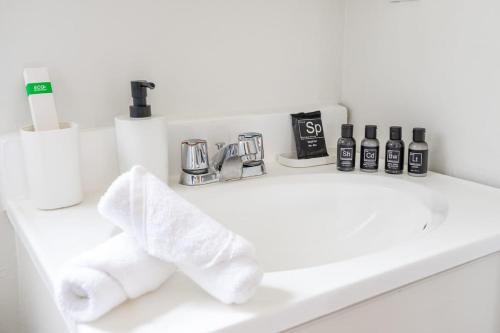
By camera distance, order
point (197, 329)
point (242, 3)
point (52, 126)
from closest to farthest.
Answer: point (197, 329) < point (52, 126) < point (242, 3)

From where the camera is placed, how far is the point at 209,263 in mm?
485

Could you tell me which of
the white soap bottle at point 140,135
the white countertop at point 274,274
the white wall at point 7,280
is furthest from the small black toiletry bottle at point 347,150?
the white wall at point 7,280

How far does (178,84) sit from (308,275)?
550mm

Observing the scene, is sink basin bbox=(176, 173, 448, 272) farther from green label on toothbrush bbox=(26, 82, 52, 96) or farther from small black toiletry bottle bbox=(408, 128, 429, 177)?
green label on toothbrush bbox=(26, 82, 52, 96)

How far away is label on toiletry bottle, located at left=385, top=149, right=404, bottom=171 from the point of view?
3.20 ft

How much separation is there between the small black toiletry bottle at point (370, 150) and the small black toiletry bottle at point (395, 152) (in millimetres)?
24

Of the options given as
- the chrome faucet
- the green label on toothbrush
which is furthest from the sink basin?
the green label on toothbrush

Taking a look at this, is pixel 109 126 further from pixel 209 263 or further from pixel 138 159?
pixel 209 263

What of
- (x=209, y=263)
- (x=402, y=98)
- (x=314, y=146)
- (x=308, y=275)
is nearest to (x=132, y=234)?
(x=209, y=263)

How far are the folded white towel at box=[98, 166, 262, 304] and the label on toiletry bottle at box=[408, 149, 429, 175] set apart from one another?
56 centimetres

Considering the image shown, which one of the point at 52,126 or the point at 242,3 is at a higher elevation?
the point at 242,3

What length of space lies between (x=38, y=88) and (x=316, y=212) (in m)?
0.53

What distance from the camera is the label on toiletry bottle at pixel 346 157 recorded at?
1.00 m

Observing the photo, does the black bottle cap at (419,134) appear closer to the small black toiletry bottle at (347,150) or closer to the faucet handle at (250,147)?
the small black toiletry bottle at (347,150)
